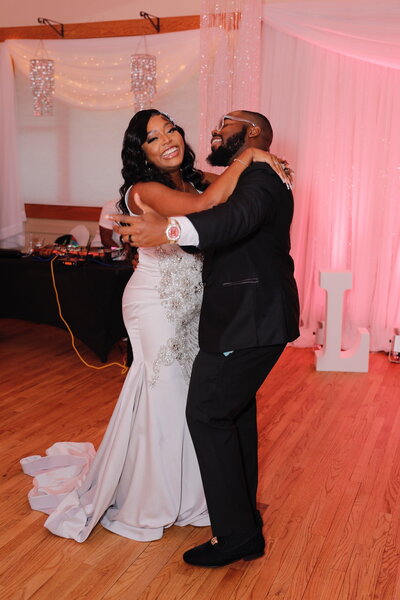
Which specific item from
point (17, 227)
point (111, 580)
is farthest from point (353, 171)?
point (111, 580)

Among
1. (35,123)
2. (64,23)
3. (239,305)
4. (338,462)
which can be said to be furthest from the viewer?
(35,123)

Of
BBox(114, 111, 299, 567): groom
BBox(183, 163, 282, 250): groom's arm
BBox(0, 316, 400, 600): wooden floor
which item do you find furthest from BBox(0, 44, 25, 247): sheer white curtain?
BBox(183, 163, 282, 250): groom's arm

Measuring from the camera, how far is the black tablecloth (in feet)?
14.3

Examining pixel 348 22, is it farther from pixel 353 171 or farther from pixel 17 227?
pixel 17 227

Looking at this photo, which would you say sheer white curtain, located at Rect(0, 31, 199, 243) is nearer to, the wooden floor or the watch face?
the wooden floor

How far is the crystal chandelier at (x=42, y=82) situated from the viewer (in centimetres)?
527

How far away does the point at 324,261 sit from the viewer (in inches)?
203

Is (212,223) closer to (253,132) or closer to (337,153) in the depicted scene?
(253,132)

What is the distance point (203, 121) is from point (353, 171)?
4.03 ft

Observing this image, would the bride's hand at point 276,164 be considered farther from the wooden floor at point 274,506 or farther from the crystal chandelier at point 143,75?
the crystal chandelier at point 143,75

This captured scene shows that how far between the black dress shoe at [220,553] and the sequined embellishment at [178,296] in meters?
0.59

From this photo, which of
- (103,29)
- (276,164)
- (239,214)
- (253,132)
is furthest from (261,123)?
(103,29)

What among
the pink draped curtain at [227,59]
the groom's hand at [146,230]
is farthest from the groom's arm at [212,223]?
the pink draped curtain at [227,59]

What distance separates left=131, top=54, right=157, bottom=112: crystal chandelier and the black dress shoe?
12.6 feet
